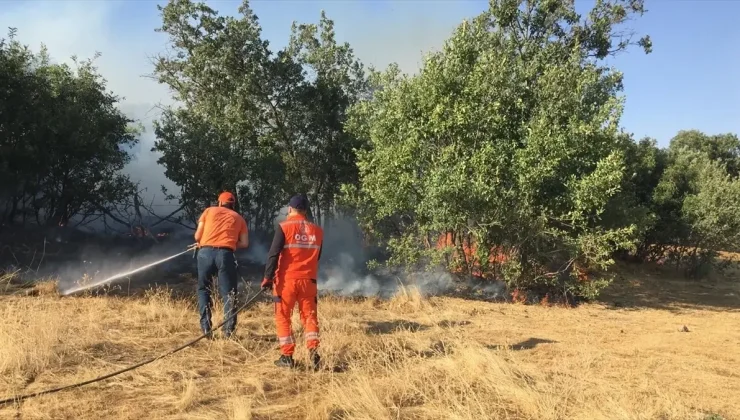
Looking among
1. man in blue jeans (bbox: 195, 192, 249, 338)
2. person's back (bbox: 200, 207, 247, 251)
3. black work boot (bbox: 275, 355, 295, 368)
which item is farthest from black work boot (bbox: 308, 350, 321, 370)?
person's back (bbox: 200, 207, 247, 251)

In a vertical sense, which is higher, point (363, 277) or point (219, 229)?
point (219, 229)

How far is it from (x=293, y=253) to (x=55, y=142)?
10.4 m

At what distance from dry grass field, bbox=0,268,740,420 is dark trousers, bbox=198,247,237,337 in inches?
12.1

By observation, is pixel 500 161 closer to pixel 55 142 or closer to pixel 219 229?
pixel 219 229

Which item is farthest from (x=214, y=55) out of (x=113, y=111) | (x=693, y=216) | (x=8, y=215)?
(x=693, y=216)

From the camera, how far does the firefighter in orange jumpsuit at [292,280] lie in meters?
5.24

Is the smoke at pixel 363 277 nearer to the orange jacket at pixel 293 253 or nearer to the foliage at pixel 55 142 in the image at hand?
the orange jacket at pixel 293 253

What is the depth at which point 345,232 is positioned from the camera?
18094 mm

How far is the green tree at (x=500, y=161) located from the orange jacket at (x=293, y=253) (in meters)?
4.21

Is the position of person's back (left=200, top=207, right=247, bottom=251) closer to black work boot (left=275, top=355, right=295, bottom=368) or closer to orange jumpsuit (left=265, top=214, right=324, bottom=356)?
orange jumpsuit (left=265, top=214, right=324, bottom=356)

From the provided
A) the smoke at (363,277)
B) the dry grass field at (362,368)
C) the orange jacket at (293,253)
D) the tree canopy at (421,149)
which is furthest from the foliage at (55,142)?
the orange jacket at (293,253)

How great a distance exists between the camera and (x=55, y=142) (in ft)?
42.6

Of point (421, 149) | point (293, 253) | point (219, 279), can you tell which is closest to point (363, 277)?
point (421, 149)

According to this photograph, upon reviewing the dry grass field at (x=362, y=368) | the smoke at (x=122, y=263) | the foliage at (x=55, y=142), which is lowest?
the dry grass field at (x=362, y=368)
